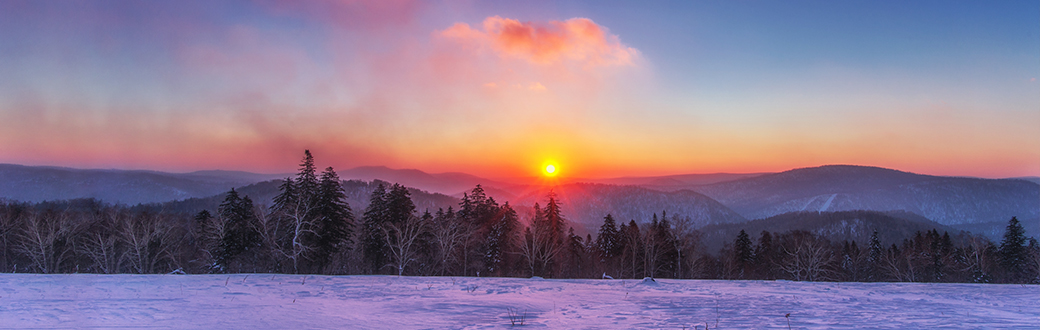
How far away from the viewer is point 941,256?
5884cm

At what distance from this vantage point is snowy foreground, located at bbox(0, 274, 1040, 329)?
8.95 metres

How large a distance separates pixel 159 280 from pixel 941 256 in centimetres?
8010

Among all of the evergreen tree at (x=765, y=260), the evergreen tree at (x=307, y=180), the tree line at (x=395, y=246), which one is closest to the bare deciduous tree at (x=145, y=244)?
the tree line at (x=395, y=246)

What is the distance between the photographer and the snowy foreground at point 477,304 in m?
8.95

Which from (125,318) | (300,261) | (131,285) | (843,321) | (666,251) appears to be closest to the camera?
(125,318)

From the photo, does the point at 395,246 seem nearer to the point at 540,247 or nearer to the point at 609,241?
the point at 540,247

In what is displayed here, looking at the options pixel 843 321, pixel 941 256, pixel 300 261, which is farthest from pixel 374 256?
pixel 941 256

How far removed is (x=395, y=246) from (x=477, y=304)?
26604 mm

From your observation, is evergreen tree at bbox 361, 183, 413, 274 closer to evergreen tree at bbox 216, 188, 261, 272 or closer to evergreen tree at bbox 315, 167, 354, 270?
evergreen tree at bbox 315, 167, 354, 270

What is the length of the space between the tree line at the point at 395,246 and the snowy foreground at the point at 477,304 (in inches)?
536

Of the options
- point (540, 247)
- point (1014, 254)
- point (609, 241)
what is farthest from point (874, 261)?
point (540, 247)

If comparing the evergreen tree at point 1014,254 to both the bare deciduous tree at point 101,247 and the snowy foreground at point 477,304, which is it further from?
the bare deciduous tree at point 101,247

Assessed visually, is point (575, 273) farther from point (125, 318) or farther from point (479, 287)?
point (125, 318)

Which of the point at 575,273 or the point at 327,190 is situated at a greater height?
the point at 327,190
